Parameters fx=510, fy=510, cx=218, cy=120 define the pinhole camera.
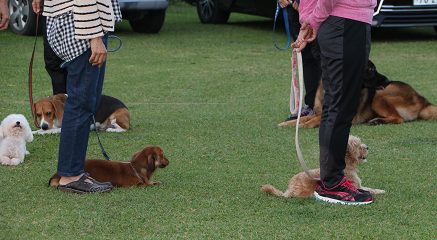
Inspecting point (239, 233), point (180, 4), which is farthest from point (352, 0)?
point (180, 4)

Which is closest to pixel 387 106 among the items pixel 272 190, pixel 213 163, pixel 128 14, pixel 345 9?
pixel 213 163

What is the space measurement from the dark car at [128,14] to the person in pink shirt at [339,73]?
7.40m

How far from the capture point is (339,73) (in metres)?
2.91

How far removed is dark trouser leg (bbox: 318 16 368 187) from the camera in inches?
113

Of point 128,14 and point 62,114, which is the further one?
point 128,14

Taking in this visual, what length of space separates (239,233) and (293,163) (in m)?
1.51

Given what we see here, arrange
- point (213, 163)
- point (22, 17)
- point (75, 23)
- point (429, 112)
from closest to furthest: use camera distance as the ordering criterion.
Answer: point (75, 23), point (213, 163), point (429, 112), point (22, 17)

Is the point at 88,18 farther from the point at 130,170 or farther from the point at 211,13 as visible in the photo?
the point at 211,13

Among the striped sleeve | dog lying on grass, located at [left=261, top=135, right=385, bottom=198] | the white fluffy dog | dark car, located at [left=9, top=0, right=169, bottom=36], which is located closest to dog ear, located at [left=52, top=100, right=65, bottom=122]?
the white fluffy dog

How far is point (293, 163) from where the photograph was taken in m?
4.09

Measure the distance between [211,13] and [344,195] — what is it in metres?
11.2

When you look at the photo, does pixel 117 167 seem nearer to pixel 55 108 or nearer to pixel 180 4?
pixel 55 108

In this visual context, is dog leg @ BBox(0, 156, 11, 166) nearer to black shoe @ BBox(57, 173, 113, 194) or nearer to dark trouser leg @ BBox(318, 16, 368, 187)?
black shoe @ BBox(57, 173, 113, 194)

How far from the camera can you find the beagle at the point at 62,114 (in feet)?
16.0
